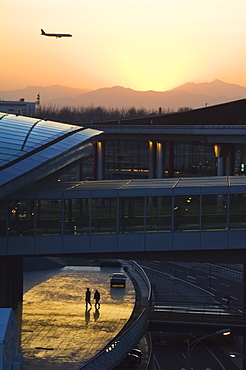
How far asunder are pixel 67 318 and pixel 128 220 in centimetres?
771

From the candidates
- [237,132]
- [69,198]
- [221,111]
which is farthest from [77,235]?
[221,111]

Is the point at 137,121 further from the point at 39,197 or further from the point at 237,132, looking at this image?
the point at 39,197

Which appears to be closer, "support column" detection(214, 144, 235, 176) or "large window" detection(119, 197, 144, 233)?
"large window" detection(119, 197, 144, 233)

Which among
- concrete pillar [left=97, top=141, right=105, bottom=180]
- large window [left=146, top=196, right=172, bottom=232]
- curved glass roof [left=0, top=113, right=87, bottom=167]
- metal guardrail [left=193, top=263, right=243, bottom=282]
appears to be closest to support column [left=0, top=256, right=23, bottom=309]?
curved glass roof [left=0, top=113, right=87, bottom=167]

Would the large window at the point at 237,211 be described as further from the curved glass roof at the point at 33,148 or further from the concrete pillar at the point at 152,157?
the concrete pillar at the point at 152,157

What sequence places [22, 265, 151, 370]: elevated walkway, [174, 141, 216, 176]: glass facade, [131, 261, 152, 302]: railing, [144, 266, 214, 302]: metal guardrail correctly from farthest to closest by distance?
[174, 141, 216, 176]: glass facade → [144, 266, 214, 302]: metal guardrail → [131, 261, 152, 302]: railing → [22, 265, 151, 370]: elevated walkway

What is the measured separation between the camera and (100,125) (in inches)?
3920

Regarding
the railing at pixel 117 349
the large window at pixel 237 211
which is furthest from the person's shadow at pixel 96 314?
the large window at pixel 237 211

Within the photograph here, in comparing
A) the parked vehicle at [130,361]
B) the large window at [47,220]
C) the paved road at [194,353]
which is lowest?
the paved road at [194,353]

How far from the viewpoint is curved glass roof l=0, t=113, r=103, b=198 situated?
30.6 m

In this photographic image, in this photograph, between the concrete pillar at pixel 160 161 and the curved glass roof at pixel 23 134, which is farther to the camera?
the concrete pillar at pixel 160 161

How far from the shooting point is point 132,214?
3331 cm

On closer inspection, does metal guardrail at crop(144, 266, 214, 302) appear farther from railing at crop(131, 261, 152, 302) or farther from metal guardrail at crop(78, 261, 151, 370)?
metal guardrail at crop(78, 261, 151, 370)

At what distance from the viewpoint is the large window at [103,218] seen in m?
33.3
